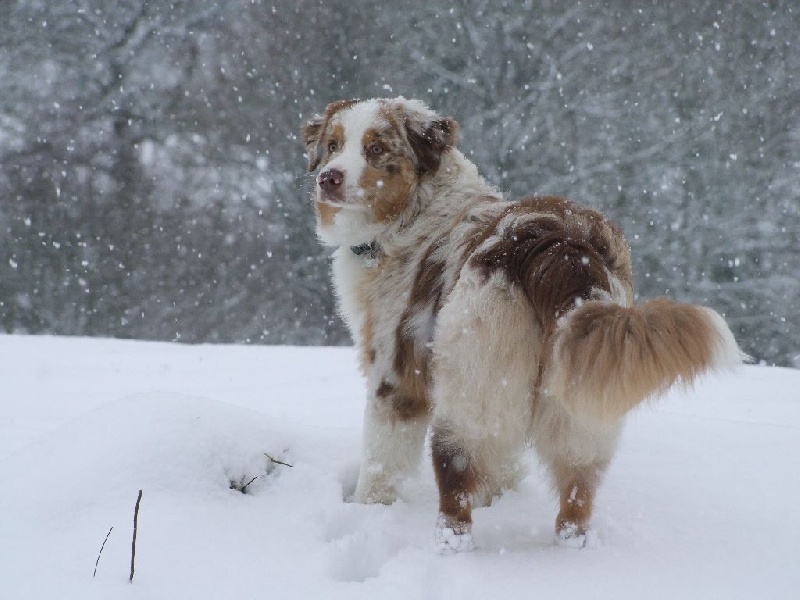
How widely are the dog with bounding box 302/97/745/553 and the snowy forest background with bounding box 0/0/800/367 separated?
12.1 m

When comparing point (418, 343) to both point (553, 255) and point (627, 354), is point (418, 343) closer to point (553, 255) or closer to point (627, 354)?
point (553, 255)

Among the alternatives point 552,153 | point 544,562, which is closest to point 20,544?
point 544,562

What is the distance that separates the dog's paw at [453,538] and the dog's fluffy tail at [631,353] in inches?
26.1

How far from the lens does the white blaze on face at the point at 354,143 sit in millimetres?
4016

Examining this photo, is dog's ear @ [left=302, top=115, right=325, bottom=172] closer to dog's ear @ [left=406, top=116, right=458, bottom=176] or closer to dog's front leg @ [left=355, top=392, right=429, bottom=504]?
dog's ear @ [left=406, top=116, right=458, bottom=176]

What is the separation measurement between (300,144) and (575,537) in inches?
578

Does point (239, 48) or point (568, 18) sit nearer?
point (568, 18)

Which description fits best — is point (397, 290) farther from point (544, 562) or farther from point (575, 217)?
point (544, 562)

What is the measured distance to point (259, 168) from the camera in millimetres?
17062

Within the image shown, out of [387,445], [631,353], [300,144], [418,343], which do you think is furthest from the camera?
[300,144]

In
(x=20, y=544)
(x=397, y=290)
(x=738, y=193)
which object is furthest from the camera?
(x=738, y=193)

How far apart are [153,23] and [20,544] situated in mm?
16460

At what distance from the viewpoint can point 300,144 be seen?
16828 millimetres

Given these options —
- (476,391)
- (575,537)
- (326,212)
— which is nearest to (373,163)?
(326,212)
